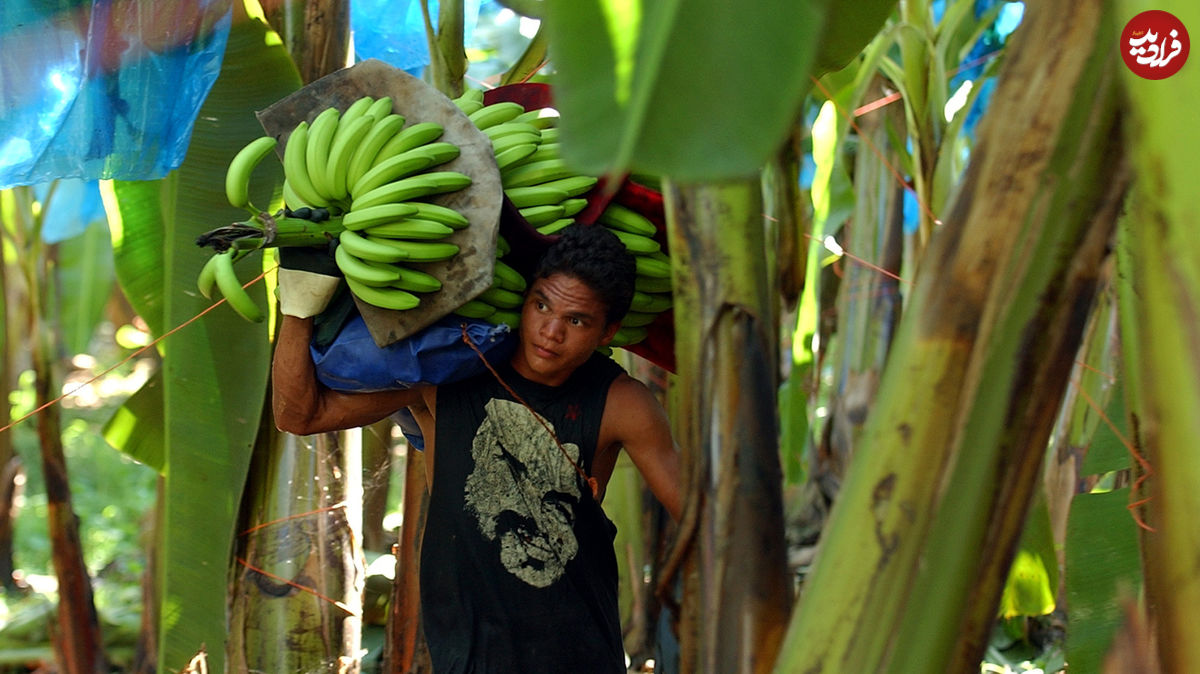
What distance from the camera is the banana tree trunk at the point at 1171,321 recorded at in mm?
696

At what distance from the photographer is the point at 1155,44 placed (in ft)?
2.33

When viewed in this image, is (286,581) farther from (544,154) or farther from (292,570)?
(544,154)

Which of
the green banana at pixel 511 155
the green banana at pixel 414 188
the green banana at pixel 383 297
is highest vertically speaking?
the green banana at pixel 511 155

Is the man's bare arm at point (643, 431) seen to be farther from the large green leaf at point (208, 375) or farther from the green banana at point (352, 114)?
the large green leaf at point (208, 375)

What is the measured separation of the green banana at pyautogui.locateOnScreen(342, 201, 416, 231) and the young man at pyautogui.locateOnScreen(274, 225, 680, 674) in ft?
0.72

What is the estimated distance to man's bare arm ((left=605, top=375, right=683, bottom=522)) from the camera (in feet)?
4.66

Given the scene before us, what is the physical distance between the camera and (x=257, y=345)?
76.5 inches

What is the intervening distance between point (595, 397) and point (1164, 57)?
34.8 inches

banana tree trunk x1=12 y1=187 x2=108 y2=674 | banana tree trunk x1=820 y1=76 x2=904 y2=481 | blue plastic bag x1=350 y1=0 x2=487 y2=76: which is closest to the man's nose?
blue plastic bag x1=350 y1=0 x2=487 y2=76

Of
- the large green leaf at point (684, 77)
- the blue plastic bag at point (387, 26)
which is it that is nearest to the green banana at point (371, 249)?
the large green leaf at point (684, 77)

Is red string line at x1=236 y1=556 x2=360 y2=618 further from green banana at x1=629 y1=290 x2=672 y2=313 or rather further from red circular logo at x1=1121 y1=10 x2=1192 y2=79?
red circular logo at x1=1121 y1=10 x2=1192 y2=79

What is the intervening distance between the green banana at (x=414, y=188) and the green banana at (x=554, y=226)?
0.15 metres

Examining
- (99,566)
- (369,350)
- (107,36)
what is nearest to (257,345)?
(107,36)

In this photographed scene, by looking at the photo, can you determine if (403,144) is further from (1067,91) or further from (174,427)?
(174,427)
